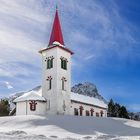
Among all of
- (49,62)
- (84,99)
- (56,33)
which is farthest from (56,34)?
(84,99)

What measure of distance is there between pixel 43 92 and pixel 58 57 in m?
6.82

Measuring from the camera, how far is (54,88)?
61.1 metres

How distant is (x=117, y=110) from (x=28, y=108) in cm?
3929

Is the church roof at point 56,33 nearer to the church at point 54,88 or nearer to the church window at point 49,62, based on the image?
the church at point 54,88

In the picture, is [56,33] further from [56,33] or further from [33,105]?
[33,105]

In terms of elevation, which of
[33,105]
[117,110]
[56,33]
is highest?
[56,33]

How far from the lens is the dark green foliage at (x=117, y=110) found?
3530 inches

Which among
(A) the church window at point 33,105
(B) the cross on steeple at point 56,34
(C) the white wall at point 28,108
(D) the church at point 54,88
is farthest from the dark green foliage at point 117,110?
(A) the church window at point 33,105

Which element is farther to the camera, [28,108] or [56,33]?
[56,33]

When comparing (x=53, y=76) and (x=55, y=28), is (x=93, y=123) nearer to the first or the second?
(x=53, y=76)

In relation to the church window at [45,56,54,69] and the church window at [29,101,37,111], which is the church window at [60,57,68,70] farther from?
the church window at [29,101,37,111]

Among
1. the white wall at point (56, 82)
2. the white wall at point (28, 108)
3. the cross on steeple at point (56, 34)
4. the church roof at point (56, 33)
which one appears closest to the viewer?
the white wall at point (28, 108)

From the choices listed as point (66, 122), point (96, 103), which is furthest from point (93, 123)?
point (96, 103)

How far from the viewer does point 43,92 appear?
62.6 metres
